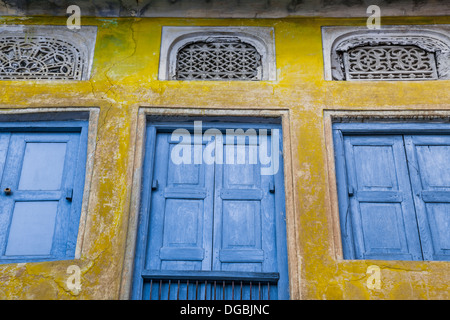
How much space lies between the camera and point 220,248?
4.25 metres

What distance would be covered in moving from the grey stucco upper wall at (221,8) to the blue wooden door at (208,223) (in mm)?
1377

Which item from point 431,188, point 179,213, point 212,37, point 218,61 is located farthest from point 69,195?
point 431,188

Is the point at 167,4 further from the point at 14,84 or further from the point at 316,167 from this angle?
the point at 316,167

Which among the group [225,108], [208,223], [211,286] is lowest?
[211,286]

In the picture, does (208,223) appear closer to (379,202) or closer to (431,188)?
(379,202)

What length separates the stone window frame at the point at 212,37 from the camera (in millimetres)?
5043

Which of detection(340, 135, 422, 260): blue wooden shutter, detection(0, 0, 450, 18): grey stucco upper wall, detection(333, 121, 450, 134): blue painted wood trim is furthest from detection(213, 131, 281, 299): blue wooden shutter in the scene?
detection(0, 0, 450, 18): grey stucco upper wall

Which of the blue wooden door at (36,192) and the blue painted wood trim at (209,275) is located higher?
the blue wooden door at (36,192)

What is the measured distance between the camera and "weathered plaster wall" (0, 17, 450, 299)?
3.93 metres

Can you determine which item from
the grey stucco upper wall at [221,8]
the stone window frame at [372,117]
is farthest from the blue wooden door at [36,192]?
the stone window frame at [372,117]

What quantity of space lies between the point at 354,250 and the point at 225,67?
6.79 ft

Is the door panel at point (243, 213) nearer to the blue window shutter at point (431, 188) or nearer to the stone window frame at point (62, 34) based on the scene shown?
the blue window shutter at point (431, 188)

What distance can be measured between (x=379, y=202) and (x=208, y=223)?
1.43 m

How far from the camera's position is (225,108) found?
4.69 m
